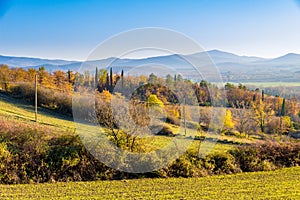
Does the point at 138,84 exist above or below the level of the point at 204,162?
above

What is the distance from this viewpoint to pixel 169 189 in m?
6.83

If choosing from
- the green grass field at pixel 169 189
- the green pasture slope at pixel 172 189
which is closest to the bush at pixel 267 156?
the green pasture slope at pixel 172 189

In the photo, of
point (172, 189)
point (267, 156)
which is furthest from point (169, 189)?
point (267, 156)

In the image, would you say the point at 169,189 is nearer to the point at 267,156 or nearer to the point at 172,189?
the point at 172,189

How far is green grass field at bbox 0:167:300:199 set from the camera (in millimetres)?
6273

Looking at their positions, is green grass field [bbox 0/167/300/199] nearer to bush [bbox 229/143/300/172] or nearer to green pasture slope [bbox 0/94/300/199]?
green pasture slope [bbox 0/94/300/199]

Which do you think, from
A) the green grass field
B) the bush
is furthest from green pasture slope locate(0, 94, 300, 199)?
the bush

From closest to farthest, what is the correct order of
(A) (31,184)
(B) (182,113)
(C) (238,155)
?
(A) (31,184) < (C) (238,155) < (B) (182,113)

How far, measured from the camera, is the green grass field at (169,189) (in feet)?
20.6

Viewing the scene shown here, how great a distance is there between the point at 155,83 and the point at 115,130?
148 inches

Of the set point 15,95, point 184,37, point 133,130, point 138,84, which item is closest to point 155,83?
point 138,84

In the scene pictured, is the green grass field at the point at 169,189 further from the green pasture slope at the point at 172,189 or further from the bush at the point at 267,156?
the bush at the point at 267,156

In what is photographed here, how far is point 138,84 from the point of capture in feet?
38.4

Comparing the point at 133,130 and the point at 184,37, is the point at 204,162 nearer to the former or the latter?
the point at 133,130
